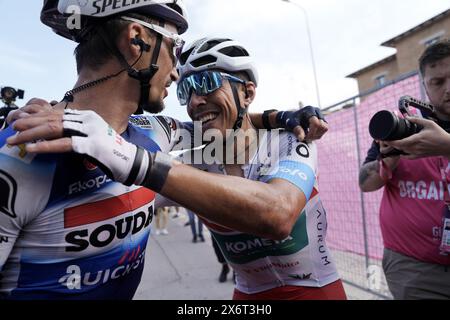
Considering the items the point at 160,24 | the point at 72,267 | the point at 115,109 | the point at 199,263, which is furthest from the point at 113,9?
the point at 199,263

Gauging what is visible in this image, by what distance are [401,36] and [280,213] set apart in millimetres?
30499

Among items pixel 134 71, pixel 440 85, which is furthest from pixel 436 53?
pixel 134 71

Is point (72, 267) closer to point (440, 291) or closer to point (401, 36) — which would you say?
point (440, 291)

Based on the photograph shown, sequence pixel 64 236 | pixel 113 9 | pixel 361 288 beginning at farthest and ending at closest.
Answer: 1. pixel 361 288
2. pixel 113 9
3. pixel 64 236

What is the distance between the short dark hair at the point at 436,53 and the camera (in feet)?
8.25

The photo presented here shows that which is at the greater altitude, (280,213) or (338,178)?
(338,178)

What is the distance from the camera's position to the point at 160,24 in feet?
5.69

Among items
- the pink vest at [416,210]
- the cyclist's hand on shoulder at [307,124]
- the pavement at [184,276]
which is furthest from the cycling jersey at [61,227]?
the pavement at [184,276]

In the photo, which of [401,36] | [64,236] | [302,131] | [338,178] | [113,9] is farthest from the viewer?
[401,36]

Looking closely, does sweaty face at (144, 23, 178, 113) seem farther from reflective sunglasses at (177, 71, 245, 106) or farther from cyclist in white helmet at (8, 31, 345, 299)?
reflective sunglasses at (177, 71, 245, 106)

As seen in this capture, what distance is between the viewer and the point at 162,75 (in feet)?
5.75

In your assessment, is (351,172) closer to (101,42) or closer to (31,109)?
(101,42)

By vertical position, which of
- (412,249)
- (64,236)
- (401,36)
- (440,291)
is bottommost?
(440,291)

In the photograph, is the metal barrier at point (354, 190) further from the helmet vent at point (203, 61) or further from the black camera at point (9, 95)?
the black camera at point (9, 95)
